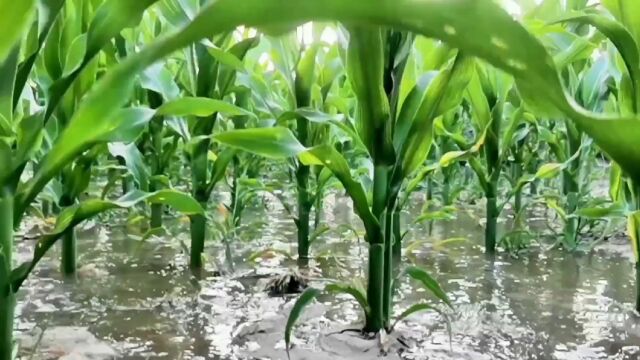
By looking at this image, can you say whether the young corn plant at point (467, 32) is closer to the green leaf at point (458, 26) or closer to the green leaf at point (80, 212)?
the green leaf at point (458, 26)

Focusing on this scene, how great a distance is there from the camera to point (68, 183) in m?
1.51

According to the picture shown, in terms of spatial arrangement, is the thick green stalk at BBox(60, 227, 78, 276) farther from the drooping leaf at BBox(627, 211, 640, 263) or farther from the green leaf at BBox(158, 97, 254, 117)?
the drooping leaf at BBox(627, 211, 640, 263)

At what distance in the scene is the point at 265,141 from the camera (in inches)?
38.3

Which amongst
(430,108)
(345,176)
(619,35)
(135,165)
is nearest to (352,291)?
(345,176)

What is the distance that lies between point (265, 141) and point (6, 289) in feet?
1.26

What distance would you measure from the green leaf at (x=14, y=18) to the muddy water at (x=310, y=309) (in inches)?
19.3

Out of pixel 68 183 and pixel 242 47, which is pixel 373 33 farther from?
pixel 68 183

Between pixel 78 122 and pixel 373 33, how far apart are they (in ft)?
1.43

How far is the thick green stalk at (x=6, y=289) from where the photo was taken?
79 cm

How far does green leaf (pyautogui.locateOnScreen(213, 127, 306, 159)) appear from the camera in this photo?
97 centimetres

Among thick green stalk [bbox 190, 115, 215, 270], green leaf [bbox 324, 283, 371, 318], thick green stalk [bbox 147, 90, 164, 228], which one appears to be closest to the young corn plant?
green leaf [bbox 324, 283, 371, 318]

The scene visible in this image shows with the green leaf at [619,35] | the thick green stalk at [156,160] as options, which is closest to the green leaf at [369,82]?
the green leaf at [619,35]

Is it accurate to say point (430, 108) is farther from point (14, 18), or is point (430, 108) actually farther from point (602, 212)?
point (14, 18)

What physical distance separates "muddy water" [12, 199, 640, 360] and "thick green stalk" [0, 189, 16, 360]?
177 millimetres
